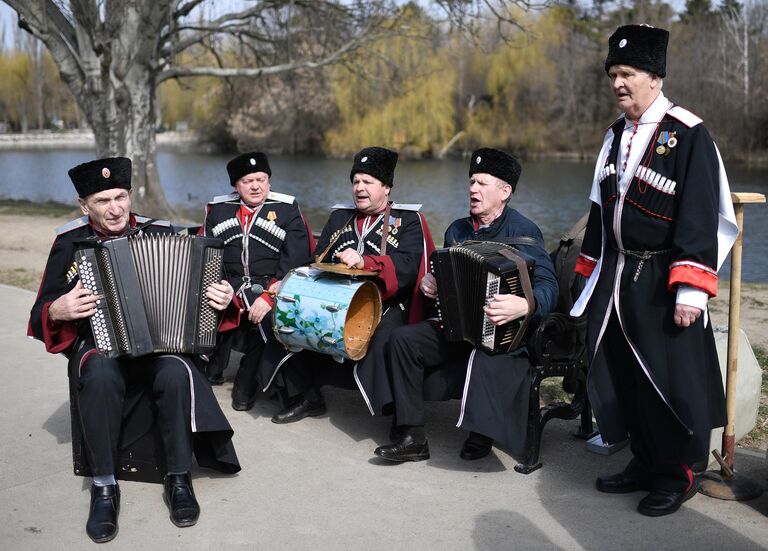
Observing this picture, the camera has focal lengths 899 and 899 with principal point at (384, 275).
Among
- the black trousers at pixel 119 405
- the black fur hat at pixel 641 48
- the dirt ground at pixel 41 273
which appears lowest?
the dirt ground at pixel 41 273

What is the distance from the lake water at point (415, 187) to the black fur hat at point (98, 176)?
9.70 meters

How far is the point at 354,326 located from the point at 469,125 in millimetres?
36881

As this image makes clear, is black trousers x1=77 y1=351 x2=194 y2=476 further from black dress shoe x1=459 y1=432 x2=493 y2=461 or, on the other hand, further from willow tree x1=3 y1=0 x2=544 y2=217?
willow tree x1=3 y1=0 x2=544 y2=217

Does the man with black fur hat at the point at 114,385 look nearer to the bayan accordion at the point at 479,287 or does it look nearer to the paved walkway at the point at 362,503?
the paved walkway at the point at 362,503

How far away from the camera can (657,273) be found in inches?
155

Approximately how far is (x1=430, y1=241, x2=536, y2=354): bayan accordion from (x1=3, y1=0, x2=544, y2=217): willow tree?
35.8ft

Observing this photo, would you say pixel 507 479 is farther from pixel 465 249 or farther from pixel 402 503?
pixel 465 249

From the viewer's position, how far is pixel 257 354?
5664mm

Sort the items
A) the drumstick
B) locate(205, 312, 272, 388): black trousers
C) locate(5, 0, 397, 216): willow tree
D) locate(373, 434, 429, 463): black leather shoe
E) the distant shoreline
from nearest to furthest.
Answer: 1. locate(373, 434, 429, 463): black leather shoe
2. the drumstick
3. locate(205, 312, 272, 388): black trousers
4. locate(5, 0, 397, 216): willow tree
5. the distant shoreline

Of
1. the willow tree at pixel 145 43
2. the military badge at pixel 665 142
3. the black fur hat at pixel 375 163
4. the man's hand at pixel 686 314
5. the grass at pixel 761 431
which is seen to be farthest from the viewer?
the willow tree at pixel 145 43

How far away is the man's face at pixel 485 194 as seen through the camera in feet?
15.8

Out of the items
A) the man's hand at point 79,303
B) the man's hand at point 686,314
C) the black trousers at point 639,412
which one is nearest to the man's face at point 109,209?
the man's hand at point 79,303

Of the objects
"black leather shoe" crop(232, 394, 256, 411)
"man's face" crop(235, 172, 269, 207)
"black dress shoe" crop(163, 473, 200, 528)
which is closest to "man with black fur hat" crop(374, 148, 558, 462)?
"black dress shoe" crop(163, 473, 200, 528)

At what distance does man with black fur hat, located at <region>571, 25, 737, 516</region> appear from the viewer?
378 centimetres
